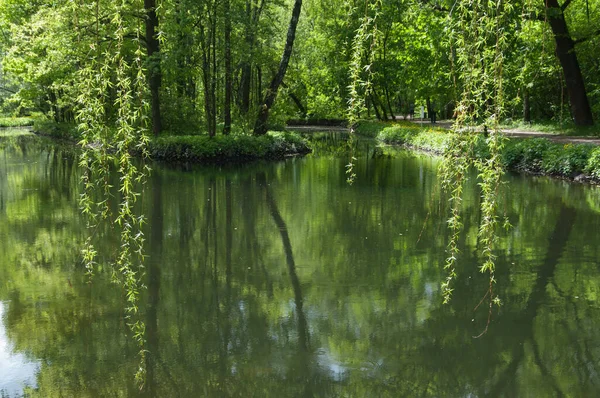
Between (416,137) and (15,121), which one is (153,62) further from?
(15,121)

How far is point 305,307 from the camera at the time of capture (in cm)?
545

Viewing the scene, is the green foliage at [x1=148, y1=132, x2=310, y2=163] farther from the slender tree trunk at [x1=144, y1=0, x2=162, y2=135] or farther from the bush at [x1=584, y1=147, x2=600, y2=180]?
the bush at [x1=584, y1=147, x2=600, y2=180]

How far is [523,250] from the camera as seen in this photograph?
23.9 ft

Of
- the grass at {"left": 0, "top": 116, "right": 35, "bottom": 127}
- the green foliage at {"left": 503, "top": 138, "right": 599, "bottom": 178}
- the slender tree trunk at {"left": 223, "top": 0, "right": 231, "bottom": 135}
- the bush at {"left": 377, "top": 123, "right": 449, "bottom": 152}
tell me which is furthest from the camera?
the grass at {"left": 0, "top": 116, "right": 35, "bottom": 127}

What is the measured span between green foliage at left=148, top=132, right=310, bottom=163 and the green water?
6852 mm

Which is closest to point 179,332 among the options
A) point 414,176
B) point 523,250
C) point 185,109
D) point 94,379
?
point 94,379

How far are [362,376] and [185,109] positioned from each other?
58.7 ft

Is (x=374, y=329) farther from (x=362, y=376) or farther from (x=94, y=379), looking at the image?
(x=94, y=379)

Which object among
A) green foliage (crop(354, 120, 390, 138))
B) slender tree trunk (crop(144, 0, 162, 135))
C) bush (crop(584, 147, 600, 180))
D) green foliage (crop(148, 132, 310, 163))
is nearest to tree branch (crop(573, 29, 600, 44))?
bush (crop(584, 147, 600, 180))

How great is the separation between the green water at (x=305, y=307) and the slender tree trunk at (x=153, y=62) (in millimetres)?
7188

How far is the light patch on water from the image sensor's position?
12.9 feet

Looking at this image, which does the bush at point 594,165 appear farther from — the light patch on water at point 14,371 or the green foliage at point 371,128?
the green foliage at point 371,128

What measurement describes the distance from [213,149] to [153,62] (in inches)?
116

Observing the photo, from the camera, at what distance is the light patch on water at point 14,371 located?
12.9 ft
